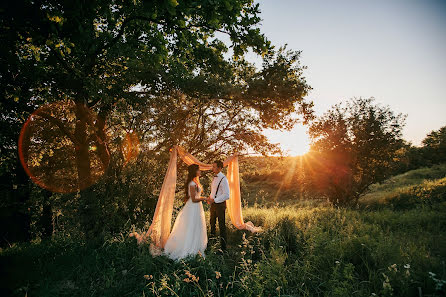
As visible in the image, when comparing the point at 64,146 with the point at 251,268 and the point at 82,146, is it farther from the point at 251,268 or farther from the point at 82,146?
the point at 251,268

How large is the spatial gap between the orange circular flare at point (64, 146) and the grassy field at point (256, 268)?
2.32 metres

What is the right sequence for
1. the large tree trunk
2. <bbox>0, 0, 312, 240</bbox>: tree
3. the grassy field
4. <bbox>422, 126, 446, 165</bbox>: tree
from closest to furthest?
the grassy field < <bbox>0, 0, 312, 240</bbox>: tree < the large tree trunk < <bbox>422, 126, 446, 165</bbox>: tree

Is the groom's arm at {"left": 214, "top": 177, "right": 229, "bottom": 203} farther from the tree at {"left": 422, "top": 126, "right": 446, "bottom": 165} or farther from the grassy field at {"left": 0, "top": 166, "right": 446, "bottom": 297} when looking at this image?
the tree at {"left": 422, "top": 126, "right": 446, "bottom": 165}

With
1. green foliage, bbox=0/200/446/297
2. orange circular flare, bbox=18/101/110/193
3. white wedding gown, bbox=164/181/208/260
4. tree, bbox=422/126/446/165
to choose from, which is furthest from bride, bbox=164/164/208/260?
tree, bbox=422/126/446/165

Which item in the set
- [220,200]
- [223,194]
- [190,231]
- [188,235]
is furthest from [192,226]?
[223,194]

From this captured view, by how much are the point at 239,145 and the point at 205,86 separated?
3.50 metres

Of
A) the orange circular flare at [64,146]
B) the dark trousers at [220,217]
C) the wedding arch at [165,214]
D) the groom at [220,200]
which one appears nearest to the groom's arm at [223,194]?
the groom at [220,200]

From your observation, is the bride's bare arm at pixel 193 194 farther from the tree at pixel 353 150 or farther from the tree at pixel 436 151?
the tree at pixel 436 151

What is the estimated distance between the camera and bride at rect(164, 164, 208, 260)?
5.93m

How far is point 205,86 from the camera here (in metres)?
7.34

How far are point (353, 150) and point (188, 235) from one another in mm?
11088

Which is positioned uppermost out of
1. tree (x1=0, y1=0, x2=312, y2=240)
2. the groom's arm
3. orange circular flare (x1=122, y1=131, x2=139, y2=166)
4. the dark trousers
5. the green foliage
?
tree (x1=0, y1=0, x2=312, y2=240)

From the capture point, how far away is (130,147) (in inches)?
307

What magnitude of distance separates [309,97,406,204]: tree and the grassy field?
603cm
